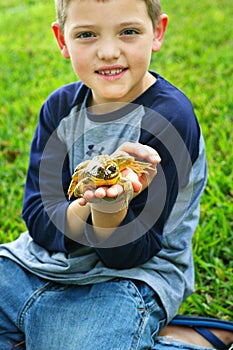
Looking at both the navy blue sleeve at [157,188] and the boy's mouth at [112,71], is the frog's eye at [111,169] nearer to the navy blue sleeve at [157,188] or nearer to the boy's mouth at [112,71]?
the navy blue sleeve at [157,188]

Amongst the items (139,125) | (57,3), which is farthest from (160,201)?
(57,3)

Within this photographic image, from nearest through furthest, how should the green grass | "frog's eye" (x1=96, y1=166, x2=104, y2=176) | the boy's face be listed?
"frog's eye" (x1=96, y1=166, x2=104, y2=176) < the boy's face < the green grass

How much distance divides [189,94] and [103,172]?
255cm

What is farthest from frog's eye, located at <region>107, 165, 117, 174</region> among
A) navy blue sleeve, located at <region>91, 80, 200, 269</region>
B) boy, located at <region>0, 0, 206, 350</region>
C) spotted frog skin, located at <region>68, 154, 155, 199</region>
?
navy blue sleeve, located at <region>91, 80, 200, 269</region>

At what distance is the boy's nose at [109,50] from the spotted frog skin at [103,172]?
1.42ft

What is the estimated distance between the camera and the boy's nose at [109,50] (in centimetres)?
167

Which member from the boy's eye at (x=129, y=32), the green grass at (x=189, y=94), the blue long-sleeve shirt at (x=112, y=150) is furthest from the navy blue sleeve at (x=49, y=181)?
the green grass at (x=189, y=94)

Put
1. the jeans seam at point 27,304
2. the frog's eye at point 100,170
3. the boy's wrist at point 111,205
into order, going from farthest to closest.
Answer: the jeans seam at point 27,304 < the boy's wrist at point 111,205 < the frog's eye at point 100,170

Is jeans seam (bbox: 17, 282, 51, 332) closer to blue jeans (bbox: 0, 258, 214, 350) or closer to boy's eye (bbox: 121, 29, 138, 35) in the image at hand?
blue jeans (bbox: 0, 258, 214, 350)

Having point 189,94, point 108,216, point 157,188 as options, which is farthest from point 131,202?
point 189,94

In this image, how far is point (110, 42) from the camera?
5.50 ft

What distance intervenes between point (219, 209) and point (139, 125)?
2.77 feet

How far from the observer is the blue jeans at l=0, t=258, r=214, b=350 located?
168cm

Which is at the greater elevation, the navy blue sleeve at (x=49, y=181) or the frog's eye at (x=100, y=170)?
the frog's eye at (x=100, y=170)
